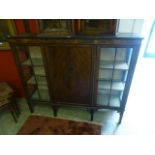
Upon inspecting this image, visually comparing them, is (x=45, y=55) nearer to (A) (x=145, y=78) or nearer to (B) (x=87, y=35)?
(B) (x=87, y=35)

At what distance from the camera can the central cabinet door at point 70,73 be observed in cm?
167

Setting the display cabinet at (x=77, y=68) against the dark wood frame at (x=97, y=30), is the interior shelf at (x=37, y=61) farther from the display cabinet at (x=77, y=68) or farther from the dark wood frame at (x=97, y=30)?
the dark wood frame at (x=97, y=30)

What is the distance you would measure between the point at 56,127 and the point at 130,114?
123cm

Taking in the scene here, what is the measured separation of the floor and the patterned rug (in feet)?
0.32

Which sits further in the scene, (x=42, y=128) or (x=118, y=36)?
(x=42, y=128)

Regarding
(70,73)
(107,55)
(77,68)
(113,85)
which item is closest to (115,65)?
(107,55)

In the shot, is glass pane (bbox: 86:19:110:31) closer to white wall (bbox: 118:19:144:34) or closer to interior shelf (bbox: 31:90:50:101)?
white wall (bbox: 118:19:144:34)

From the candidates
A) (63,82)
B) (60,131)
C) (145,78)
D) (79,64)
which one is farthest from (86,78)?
(145,78)

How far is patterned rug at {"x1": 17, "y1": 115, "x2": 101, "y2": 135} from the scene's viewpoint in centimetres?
203

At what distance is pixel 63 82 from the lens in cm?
195

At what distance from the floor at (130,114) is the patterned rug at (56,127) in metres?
0.10

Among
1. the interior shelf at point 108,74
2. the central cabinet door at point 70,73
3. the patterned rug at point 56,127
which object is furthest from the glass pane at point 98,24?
the patterned rug at point 56,127

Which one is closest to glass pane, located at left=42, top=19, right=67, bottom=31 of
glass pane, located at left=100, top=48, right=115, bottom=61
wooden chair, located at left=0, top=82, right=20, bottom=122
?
glass pane, located at left=100, top=48, right=115, bottom=61

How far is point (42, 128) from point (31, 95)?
21.7 inches
